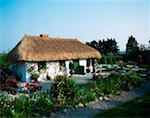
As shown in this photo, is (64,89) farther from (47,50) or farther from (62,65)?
(62,65)

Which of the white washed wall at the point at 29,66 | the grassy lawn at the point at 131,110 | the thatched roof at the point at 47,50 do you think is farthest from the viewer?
the thatched roof at the point at 47,50

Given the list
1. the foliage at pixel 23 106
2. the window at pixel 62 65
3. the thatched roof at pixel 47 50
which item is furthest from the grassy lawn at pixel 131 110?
the window at pixel 62 65

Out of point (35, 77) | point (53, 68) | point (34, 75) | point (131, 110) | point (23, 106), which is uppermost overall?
point (53, 68)

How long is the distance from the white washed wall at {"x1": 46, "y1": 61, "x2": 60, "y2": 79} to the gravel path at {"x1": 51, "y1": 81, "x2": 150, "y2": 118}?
12.2 metres

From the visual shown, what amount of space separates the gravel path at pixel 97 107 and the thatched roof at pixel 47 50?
1226 centimetres

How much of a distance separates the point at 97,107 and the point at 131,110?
175 centimetres

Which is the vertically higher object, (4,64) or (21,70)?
(4,64)

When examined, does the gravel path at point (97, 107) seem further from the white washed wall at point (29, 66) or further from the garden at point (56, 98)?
the white washed wall at point (29, 66)

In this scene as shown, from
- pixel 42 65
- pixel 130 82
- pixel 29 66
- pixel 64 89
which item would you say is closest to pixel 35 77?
pixel 29 66

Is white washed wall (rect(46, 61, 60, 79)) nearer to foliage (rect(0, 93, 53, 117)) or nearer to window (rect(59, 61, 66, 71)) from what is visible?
window (rect(59, 61, 66, 71))

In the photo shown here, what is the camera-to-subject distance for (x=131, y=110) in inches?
519

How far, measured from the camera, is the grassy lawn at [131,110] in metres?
12.4

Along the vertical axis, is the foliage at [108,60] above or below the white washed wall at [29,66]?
above

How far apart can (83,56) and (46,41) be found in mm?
4275
